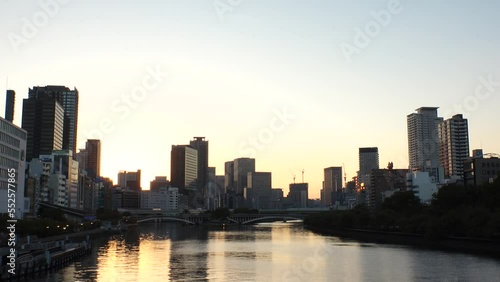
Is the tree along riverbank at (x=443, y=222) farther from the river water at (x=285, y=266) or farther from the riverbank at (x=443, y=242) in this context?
the river water at (x=285, y=266)

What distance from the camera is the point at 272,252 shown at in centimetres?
8862

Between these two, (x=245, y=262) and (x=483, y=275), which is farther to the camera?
(x=245, y=262)

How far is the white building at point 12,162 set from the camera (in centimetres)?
10431

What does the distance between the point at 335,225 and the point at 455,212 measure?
70.1m

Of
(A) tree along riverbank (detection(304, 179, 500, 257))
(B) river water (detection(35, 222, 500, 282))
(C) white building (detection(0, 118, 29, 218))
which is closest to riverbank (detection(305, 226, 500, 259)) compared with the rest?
(A) tree along riverbank (detection(304, 179, 500, 257))

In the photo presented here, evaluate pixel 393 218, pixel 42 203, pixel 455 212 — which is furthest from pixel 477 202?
pixel 42 203

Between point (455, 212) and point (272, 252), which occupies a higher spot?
point (455, 212)

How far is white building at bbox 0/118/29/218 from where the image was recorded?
104312mm

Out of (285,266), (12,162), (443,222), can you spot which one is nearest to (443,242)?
(443,222)

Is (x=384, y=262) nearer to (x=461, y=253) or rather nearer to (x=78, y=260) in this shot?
(x=461, y=253)

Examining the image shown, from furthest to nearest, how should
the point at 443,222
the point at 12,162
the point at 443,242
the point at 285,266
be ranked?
the point at 12,162, the point at 443,242, the point at 443,222, the point at 285,266

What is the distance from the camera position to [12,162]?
111 m

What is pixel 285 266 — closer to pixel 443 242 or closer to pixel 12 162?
pixel 443 242

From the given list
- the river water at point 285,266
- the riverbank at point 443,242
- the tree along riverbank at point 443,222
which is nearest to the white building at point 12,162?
the river water at point 285,266
